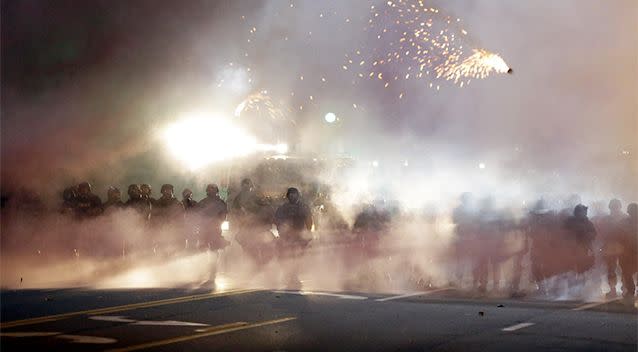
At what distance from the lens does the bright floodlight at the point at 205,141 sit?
64.4 feet

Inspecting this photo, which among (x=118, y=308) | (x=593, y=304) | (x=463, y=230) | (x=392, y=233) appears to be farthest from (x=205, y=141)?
(x=593, y=304)

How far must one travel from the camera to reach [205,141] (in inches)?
815

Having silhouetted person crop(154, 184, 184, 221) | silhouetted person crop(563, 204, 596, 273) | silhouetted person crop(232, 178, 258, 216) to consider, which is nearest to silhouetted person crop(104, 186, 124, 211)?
silhouetted person crop(154, 184, 184, 221)

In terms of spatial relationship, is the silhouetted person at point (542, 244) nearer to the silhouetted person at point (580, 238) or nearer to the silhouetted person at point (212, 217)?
the silhouetted person at point (580, 238)

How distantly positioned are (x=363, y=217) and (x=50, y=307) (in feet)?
23.1

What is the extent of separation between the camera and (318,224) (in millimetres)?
16375

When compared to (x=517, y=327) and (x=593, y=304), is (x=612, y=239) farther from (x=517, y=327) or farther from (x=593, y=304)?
(x=517, y=327)

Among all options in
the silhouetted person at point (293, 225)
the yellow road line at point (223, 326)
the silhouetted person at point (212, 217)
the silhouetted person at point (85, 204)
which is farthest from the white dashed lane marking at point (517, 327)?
the silhouetted person at point (85, 204)

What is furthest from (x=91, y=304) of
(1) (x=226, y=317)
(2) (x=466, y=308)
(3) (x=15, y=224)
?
(3) (x=15, y=224)

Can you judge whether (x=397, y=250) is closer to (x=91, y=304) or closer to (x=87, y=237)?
(x=87, y=237)

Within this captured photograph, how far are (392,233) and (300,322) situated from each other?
7.29 meters

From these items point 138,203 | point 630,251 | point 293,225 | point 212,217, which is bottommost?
point 630,251

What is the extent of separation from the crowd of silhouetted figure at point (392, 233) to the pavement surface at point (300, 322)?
77.3 inches

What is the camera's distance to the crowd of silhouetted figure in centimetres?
1228
